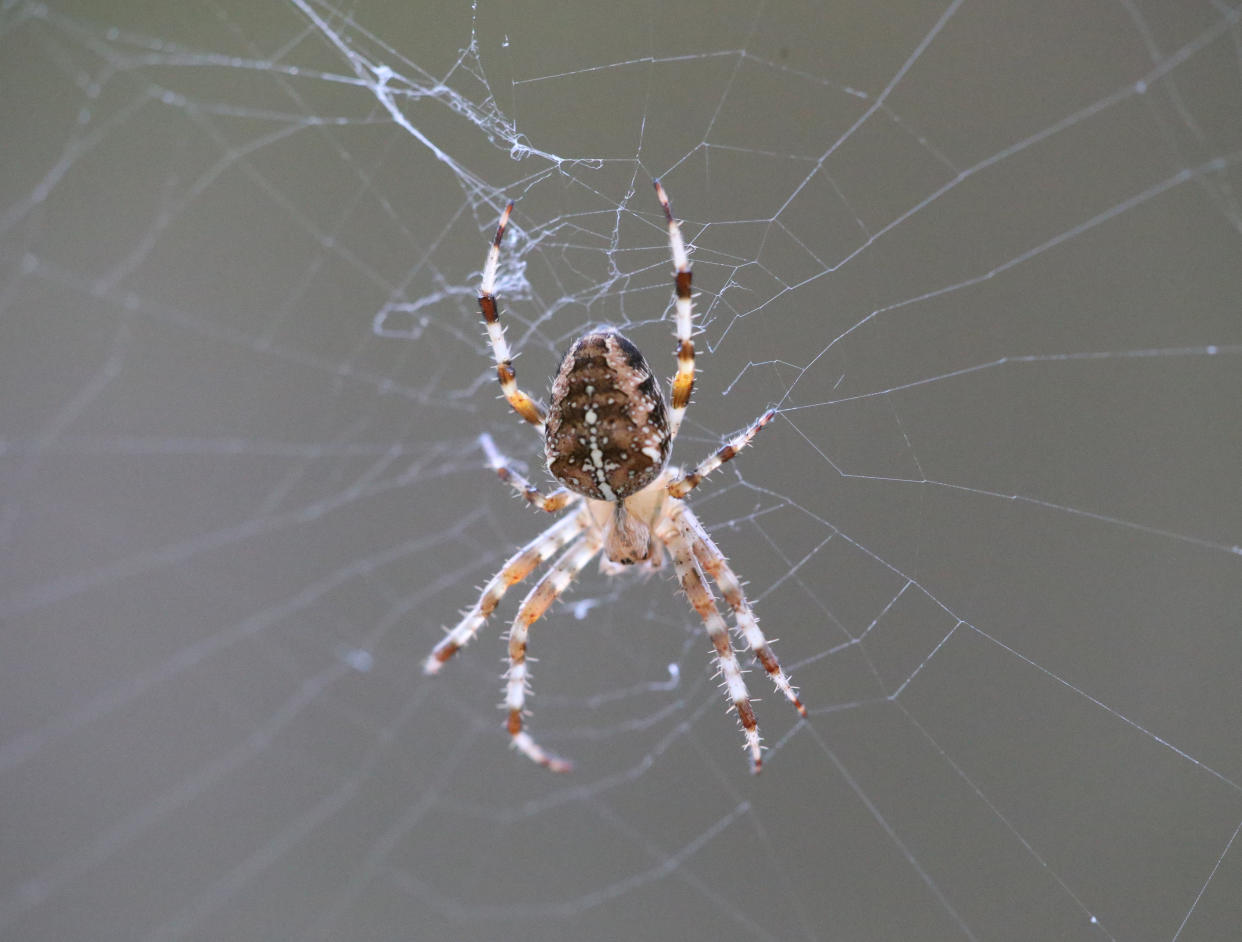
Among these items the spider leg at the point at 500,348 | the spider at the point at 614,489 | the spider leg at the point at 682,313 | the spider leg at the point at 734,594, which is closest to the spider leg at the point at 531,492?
the spider at the point at 614,489

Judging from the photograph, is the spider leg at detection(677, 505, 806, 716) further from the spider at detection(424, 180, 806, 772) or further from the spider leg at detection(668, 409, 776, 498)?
the spider leg at detection(668, 409, 776, 498)

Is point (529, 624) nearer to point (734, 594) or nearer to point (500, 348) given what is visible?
point (734, 594)

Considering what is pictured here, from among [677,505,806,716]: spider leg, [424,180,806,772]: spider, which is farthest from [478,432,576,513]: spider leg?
[677,505,806,716]: spider leg

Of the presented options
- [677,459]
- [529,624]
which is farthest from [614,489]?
[677,459]

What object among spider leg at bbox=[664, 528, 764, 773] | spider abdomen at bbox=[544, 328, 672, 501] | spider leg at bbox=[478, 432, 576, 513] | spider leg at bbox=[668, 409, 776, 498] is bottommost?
spider leg at bbox=[664, 528, 764, 773]

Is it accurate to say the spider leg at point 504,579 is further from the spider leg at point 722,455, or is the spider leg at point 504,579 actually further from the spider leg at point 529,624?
the spider leg at point 722,455
